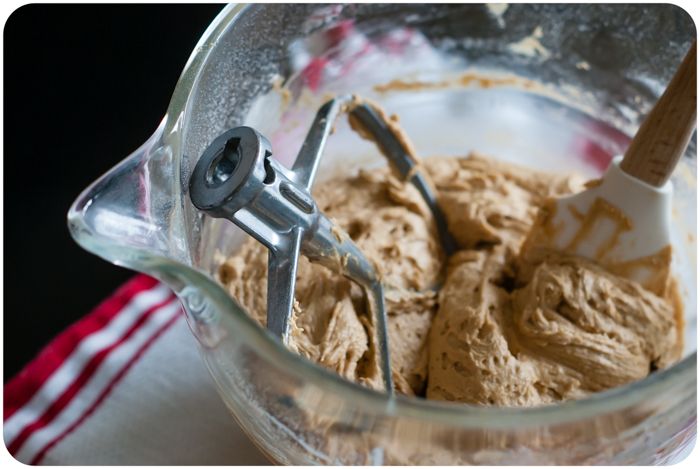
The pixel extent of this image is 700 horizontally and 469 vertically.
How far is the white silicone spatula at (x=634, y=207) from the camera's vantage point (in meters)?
0.74

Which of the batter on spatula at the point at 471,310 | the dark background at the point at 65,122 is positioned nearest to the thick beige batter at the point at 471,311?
the batter on spatula at the point at 471,310

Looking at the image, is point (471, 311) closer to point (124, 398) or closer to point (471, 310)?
point (471, 310)

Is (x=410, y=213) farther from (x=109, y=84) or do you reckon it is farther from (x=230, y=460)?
(x=109, y=84)

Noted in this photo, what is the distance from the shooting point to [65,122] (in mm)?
1337

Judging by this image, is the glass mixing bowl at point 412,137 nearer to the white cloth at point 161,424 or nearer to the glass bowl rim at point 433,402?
the glass bowl rim at point 433,402

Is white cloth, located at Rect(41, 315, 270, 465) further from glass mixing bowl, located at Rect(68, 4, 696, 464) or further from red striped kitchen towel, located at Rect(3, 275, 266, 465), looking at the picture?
glass mixing bowl, located at Rect(68, 4, 696, 464)

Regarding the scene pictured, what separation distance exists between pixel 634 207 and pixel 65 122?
2.92 feet

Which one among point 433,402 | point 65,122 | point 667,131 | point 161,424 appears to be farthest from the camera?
point 65,122

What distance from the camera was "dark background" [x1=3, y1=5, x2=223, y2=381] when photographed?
1227 millimetres

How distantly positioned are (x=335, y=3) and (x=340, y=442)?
0.50 m

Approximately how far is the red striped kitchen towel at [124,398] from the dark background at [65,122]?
8.6 inches

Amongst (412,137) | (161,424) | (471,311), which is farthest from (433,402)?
(412,137)

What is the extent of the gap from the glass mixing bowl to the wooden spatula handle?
0.62ft

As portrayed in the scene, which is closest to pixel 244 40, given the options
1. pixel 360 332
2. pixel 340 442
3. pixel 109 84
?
pixel 360 332
